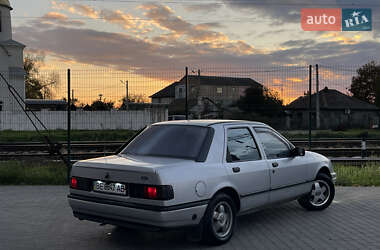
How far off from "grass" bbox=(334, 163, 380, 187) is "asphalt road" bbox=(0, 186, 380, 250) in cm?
219

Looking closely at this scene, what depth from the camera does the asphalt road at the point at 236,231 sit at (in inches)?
219

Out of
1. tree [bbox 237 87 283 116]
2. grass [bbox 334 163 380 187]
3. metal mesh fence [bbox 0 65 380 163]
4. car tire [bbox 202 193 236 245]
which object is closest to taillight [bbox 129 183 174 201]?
car tire [bbox 202 193 236 245]

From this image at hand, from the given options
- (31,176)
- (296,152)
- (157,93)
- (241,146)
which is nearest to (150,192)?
(241,146)

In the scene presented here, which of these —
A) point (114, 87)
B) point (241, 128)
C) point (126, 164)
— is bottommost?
point (126, 164)

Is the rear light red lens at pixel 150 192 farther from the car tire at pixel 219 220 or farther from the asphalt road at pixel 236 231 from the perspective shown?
the asphalt road at pixel 236 231

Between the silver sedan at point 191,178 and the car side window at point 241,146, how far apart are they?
2cm

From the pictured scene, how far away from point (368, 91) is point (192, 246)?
73276 millimetres

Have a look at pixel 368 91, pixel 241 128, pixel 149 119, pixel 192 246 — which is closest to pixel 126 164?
pixel 192 246

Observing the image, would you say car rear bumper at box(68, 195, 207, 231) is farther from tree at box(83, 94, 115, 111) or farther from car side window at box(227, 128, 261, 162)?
tree at box(83, 94, 115, 111)

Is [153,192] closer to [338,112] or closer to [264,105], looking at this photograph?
[264,105]

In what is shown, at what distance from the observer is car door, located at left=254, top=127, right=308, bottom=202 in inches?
252

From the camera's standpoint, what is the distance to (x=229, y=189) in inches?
219

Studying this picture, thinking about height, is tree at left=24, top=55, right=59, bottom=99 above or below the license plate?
above

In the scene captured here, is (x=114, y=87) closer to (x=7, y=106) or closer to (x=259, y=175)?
(x=259, y=175)
